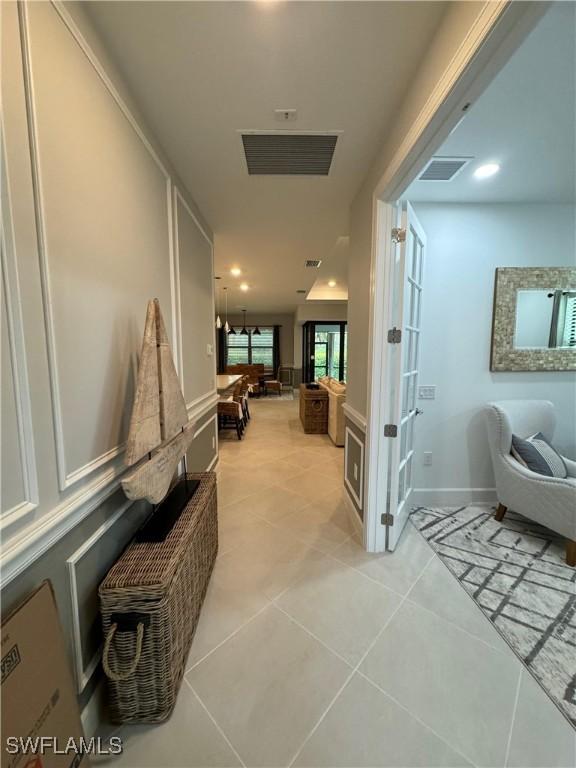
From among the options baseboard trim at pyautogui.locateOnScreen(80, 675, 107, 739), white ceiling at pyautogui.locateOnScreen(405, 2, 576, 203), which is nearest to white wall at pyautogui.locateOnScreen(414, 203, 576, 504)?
white ceiling at pyautogui.locateOnScreen(405, 2, 576, 203)

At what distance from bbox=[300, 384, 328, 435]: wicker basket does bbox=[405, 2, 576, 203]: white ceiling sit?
3.21 metres

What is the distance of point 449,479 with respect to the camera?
269cm

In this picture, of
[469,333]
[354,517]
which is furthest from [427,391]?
[354,517]

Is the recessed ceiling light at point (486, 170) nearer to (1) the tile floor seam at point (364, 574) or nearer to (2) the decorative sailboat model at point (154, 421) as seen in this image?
(2) the decorative sailboat model at point (154, 421)

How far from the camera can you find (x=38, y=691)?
2.55 feet

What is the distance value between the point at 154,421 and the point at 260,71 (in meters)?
1.69

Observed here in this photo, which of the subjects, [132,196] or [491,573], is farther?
[491,573]

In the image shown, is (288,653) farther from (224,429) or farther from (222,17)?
(224,429)

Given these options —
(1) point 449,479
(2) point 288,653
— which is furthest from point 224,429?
(2) point 288,653

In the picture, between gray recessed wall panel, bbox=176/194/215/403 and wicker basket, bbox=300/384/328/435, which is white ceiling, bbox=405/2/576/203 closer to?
gray recessed wall panel, bbox=176/194/215/403

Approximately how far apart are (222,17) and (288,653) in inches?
107

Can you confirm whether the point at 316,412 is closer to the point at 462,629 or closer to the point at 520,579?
the point at 520,579

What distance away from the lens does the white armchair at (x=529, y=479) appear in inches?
75.3

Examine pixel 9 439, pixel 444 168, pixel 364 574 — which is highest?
pixel 444 168
